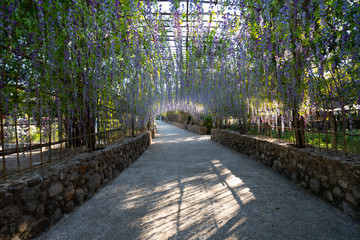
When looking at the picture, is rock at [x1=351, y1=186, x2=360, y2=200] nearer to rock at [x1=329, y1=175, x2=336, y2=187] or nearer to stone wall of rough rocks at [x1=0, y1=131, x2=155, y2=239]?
rock at [x1=329, y1=175, x2=336, y2=187]

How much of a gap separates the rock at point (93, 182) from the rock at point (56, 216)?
2.25 feet

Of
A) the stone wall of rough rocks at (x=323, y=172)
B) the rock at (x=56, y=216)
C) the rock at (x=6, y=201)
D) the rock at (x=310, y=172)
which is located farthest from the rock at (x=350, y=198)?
the rock at (x=6, y=201)

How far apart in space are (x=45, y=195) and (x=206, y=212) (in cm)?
206

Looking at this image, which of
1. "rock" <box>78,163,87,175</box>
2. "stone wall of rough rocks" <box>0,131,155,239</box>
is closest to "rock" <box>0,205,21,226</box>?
"stone wall of rough rocks" <box>0,131,155,239</box>

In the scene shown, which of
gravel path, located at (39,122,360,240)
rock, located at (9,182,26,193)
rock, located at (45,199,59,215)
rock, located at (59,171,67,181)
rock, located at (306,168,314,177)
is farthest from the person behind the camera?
rock, located at (306,168,314,177)

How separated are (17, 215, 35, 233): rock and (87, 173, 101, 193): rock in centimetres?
108

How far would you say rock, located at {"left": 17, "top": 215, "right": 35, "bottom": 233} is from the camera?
1.70 m

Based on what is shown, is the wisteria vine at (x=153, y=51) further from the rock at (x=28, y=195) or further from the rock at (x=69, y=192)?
the rock at (x=69, y=192)

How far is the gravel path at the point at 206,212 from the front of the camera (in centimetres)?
190

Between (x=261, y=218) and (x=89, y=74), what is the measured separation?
381cm

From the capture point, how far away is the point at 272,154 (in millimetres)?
4309

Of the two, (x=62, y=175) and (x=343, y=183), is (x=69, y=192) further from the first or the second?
(x=343, y=183)

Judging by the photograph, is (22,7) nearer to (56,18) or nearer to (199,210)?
(56,18)

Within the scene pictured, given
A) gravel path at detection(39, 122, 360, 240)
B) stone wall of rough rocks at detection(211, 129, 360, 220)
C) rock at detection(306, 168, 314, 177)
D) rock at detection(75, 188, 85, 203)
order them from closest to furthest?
gravel path at detection(39, 122, 360, 240) → stone wall of rough rocks at detection(211, 129, 360, 220) → rock at detection(75, 188, 85, 203) → rock at detection(306, 168, 314, 177)
